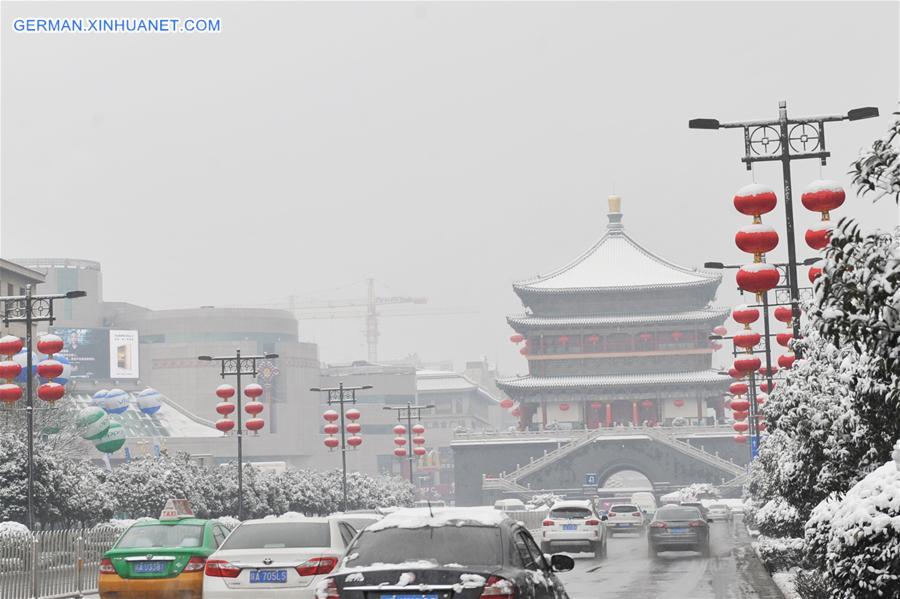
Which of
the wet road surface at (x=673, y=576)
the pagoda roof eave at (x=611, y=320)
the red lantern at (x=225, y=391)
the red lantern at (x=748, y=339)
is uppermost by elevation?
the pagoda roof eave at (x=611, y=320)

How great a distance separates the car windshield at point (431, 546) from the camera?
1016 cm

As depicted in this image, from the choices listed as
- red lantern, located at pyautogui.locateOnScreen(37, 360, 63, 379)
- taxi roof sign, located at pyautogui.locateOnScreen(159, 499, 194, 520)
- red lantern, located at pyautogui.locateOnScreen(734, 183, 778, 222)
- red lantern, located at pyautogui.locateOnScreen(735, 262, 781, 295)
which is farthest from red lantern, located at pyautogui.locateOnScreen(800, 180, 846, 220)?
red lantern, located at pyautogui.locateOnScreen(37, 360, 63, 379)

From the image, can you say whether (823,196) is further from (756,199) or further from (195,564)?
(195,564)

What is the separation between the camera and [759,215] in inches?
768

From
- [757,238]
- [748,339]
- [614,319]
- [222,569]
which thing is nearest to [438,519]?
[222,569]

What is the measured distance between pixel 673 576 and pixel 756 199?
9.66 m

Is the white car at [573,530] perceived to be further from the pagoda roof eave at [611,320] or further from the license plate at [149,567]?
the pagoda roof eave at [611,320]

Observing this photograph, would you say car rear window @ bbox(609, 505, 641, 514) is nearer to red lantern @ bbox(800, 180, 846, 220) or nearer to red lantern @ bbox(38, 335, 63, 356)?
red lantern @ bbox(38, 335, 63, 356)

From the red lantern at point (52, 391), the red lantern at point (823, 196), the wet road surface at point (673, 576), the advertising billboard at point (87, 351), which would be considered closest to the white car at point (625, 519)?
the wet road surface at point (673, 576)

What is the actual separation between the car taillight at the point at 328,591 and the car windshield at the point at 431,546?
324 millimetres

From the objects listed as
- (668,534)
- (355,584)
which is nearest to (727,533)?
(668,534)

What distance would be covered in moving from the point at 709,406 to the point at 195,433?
57102mm

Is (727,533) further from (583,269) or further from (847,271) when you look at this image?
(583,269)

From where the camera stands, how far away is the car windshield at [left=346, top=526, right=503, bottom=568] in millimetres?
10164
